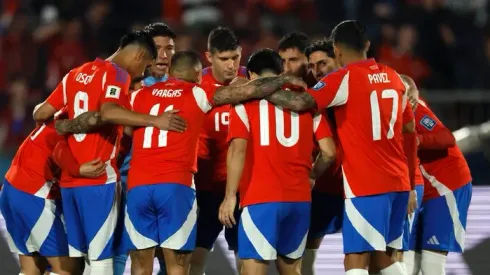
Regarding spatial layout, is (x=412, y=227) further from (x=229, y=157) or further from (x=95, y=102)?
(x=95, y=102)

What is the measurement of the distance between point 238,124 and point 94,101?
1.01 meters

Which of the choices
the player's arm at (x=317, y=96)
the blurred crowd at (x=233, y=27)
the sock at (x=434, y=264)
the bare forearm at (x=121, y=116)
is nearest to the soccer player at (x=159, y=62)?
the bare forearm at (x=121, y=116)

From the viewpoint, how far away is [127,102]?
780cm

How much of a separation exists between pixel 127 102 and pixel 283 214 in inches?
50.4

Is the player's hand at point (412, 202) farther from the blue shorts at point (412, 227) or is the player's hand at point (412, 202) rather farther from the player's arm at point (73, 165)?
the player's arm at point (73, 165)

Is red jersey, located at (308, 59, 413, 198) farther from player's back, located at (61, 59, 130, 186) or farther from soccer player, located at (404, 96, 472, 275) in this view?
player's back, located at (61, 59, 130, 186)

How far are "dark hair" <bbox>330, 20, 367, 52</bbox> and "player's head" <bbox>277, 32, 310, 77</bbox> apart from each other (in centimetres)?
92

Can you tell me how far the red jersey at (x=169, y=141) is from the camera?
7.71 meters

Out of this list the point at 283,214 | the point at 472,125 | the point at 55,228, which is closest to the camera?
the point at 283,214

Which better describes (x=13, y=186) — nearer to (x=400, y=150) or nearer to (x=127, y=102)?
(x=127, y=102)

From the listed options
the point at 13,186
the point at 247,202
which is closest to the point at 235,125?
the point at 247,202

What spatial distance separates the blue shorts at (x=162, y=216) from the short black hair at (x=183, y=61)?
2.73 feet

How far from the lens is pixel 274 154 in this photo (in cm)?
746

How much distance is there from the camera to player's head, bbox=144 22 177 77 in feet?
28.2
